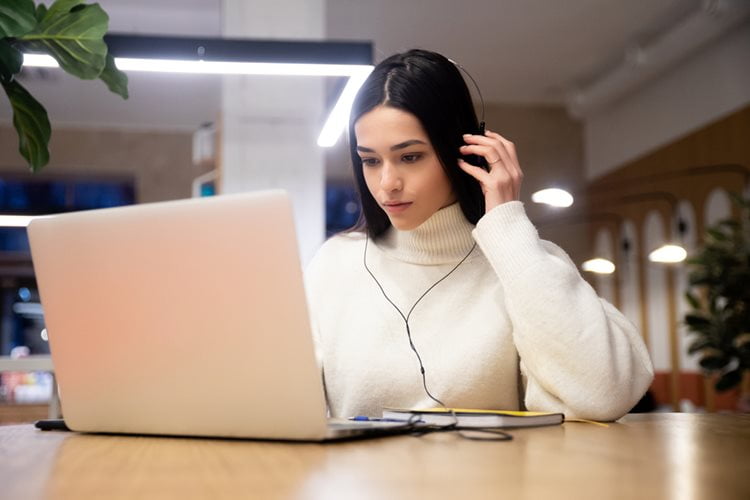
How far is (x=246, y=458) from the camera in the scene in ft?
2.77

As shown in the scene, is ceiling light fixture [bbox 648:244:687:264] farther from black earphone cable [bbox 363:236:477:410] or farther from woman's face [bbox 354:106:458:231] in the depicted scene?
woman's face [bbox 354:106:458:231]

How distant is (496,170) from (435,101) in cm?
18

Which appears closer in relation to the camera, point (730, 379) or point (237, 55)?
point (237, 55)

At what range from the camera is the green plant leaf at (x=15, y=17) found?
1288mm

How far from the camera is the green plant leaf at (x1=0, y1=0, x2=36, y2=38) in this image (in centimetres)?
129

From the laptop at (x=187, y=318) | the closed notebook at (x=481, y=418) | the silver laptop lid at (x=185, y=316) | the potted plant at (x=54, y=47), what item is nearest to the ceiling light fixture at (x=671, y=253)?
the closed notebook at (x=481, y=418)

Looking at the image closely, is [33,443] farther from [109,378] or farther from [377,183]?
[377,183]

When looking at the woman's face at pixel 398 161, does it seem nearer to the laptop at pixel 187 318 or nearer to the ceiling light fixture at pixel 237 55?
the laptop at pixel 187 318

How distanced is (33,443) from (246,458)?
14.9 inches

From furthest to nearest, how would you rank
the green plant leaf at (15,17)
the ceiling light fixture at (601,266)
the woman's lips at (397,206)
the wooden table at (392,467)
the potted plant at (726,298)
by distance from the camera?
the ceiling light fixture at (601,266) < the potted plant at (726,298) < the woman's lips at (397,206) < the green plant leaf at (15,17) < the wooden table at (392,467)

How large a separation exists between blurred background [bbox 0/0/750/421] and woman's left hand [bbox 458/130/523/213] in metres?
1.91

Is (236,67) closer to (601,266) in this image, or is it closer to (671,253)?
(671,253)

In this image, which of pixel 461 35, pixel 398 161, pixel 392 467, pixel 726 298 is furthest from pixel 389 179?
pixel 461 35

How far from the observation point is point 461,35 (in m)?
6.20
